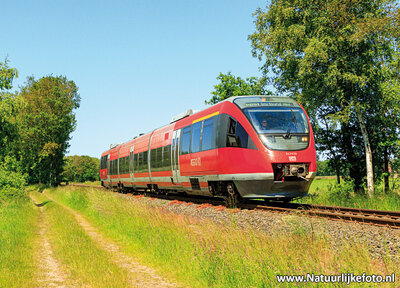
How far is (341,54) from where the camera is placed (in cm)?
2025

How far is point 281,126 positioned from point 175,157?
24.4 ft

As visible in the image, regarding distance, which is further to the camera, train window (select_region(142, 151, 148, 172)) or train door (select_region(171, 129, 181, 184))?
train window (select_region(142, 151, 148, 172))

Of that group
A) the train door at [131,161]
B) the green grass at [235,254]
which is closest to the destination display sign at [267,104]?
the green grass at [235,254]

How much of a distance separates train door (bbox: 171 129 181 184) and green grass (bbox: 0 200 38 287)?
668 cm

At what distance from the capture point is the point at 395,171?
20328 millimetres

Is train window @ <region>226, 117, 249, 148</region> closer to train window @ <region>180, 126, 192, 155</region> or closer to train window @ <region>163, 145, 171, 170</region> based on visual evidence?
train window @ <region>180, 126, 192, 155</region>

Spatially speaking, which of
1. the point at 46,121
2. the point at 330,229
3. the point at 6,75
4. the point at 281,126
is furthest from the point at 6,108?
the point at 46,121

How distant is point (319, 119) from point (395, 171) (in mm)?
5096

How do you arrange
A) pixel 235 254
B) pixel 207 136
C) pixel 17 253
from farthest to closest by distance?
pixel 207 136, pixel 17 253, pixel 235 254

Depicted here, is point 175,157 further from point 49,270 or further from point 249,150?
point 49,270

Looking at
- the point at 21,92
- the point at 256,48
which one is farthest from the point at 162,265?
the point at 21,92

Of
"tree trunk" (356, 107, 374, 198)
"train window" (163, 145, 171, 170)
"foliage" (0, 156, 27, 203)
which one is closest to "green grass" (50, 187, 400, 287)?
"train window" (163, 145, 171, 170)

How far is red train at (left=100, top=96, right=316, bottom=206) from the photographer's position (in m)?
12.4

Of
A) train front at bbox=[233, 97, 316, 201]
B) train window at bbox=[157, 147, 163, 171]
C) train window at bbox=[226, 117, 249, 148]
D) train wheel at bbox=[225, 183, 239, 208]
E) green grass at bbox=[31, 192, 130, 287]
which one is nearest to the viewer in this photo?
green grass at bbox=[31, 192, 130, 287]
